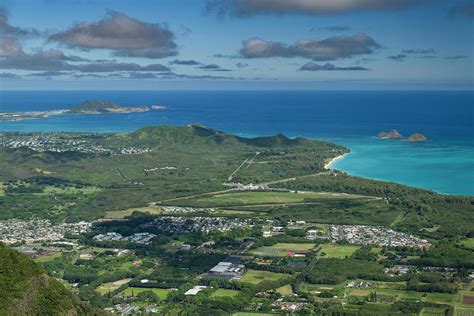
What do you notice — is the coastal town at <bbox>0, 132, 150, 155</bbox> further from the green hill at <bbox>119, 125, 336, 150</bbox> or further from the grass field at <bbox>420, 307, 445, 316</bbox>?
the grass field at <bbox>420, 307, 445, 316</bbox>

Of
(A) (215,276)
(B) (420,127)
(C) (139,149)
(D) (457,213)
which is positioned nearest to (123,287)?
(A) (215,276)

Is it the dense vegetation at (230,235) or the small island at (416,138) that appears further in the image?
the small island at (416,138)

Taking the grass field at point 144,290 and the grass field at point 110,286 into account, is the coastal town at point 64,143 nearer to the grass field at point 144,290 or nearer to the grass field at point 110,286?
the grass field at point 110,286

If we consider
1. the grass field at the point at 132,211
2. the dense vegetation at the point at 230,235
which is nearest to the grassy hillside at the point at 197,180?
the dense vegetation at the point at 230,235

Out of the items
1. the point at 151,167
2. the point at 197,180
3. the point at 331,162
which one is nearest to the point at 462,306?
the point at 197,180

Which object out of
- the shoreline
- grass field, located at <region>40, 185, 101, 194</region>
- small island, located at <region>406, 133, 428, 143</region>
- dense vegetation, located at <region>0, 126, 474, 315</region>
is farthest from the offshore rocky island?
grass field, located at <region>40, 185, 101, 194</region>

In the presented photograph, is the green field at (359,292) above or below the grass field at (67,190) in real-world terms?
below

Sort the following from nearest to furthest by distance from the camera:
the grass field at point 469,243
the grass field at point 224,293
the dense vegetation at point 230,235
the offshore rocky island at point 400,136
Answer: the dense vegetation at point 230,235 < the grass field at point 224,293 < the grass field at point 469,243 < the offshore rocky island at point 400,136
